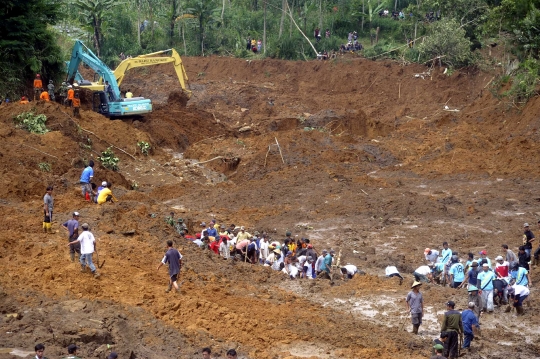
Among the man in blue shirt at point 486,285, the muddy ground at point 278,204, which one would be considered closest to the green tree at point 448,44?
the muddy ground at point 278,204

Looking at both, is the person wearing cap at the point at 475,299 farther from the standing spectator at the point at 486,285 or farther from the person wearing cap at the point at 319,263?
the person wearing cap at the point at 319,263

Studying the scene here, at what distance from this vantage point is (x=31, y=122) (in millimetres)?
29422

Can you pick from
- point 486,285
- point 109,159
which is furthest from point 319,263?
point 109,159

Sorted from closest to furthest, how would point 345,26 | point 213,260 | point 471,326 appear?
point 471,326
point 213,260
point 345,26

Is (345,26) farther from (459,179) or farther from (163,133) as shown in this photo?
(459,179)

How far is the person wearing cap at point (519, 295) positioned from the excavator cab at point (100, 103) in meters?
23.1

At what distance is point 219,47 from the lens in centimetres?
5972

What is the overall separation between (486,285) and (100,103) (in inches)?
925

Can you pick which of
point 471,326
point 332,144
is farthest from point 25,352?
point 332,144

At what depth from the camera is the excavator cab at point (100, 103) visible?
35281 mm

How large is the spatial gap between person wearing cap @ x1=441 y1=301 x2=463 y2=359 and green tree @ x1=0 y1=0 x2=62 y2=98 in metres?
25.8

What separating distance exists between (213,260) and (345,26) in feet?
138

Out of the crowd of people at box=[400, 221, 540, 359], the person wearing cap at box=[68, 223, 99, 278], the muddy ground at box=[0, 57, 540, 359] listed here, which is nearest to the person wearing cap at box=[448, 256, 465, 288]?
the crowd of people at box=[400, 221, 540, 359]

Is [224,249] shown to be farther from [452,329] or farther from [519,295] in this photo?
[452,329]
